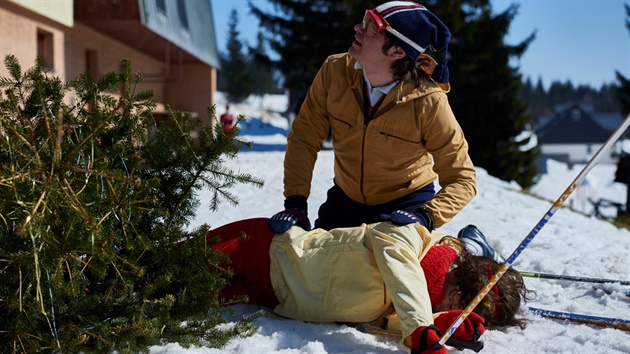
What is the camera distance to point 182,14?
60.2 ft

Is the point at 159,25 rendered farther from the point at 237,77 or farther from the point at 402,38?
the point at 237,77

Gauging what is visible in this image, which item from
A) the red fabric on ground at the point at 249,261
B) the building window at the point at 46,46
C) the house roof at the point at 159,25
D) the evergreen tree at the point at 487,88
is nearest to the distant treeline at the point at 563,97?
the evergreen tree at the point at 487,88

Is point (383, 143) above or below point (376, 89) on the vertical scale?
below

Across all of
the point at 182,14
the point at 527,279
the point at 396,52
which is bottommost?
the point at 527,279

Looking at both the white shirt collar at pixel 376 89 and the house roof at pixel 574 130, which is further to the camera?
the house roof at pixel 574 130

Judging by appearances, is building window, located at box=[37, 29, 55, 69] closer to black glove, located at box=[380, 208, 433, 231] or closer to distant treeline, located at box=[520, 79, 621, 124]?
black glove, located at box=[380, 208, 433, 231]

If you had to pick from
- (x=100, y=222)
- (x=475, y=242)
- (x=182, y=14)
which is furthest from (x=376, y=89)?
(x=182, y=14)

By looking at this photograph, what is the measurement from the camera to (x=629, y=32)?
33.1 metres

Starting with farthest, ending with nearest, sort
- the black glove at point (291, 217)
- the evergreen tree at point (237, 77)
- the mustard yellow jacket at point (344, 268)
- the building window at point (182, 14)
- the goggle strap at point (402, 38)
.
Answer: the evergreen tree at point (237, 77), the building window at point (182, 14), the goggle strap at point (402, 38), the black glove at point (291, 217), the mustard yellow jacket at point (344, 268)

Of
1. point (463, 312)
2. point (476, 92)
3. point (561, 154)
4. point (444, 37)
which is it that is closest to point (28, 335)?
point (463, 312)

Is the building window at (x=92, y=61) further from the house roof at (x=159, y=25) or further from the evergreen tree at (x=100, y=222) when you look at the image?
the evergreen tree at (x=100, y=222)

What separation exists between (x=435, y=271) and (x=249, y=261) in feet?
3.02

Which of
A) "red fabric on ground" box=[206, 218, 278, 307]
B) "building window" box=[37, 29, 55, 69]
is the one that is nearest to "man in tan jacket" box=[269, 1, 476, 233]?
"red fabric on ground" box=[206, 218, 278, 307]

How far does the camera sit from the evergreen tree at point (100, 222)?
86.8 inches
